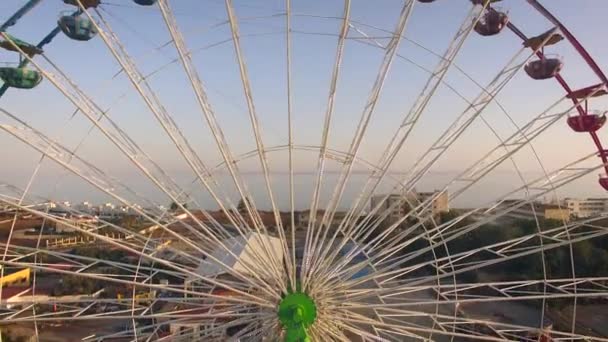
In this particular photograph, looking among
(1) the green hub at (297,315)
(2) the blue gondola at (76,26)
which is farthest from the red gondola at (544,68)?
(2) the blue gondola at (76,26)

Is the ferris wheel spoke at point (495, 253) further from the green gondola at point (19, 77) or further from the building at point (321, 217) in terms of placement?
the green gondola at point (19, 77)

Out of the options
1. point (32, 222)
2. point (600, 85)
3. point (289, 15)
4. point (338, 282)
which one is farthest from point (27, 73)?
point (32, 222)

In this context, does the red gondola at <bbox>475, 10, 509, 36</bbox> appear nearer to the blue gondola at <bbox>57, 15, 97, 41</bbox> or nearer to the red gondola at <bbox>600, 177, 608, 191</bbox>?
the red gondola at <bbox>600, 177, 608, 191</bbox>

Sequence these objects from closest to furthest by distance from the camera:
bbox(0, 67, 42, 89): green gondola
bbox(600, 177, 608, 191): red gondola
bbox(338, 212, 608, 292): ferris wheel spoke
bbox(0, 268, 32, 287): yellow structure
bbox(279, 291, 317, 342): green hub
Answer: bbox(338, 212, 608, 292): ferris wheel spoke < bbox(279, 291, 317, 342): green hub < bbox(0, 67, 42, 89): green gondola < bbox(600, 177, 608, 191): red gondola < bbox(0, 268, 32, 287): yellow structure

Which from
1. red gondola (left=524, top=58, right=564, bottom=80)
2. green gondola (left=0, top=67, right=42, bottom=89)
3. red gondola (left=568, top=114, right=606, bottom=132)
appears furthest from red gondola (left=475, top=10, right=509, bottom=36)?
green gondola (left=0, top=67, right=42, bottom=89)

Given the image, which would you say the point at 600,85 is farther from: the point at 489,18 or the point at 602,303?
the point at 602,303

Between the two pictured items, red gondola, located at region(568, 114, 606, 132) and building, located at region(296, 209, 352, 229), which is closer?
building, located at region(296, 209, 352, 229)

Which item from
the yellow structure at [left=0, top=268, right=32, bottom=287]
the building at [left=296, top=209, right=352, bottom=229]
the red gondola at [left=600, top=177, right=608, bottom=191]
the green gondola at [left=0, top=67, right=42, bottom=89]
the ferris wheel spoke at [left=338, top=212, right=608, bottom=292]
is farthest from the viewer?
the yellow structure at [left=0, top=268, right=32, bottom=287]
